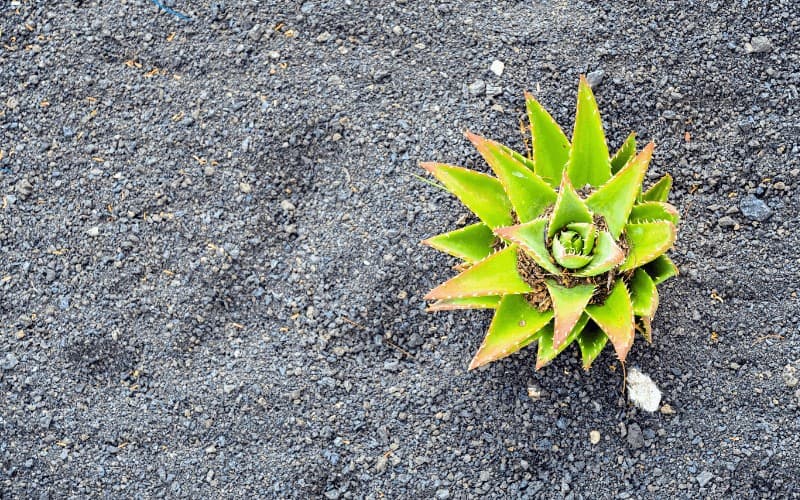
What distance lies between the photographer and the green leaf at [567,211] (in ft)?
5.25

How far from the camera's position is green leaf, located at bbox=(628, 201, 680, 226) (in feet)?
5.61

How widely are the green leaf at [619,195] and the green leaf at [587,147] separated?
0.13 metres

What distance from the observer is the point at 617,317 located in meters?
1.67

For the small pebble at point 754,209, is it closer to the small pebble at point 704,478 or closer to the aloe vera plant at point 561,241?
the aloe vera plant at point 561,241

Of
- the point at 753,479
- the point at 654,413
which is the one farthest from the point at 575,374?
the point at 753,479

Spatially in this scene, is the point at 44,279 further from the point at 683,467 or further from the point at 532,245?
the point at 683,467

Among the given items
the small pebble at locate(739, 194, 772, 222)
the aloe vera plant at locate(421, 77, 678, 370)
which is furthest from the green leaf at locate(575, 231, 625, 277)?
the small pebble at locate(739, 194, 772, 222)

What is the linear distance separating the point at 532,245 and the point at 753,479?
3.07 ft

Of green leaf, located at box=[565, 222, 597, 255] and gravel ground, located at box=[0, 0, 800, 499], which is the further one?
gravel ground, located at box=[0, 0, 800, 499]

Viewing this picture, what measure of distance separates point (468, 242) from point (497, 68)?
0.69m

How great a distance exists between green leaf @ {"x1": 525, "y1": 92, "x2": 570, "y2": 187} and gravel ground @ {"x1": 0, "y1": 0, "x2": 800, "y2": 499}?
16.3 inches

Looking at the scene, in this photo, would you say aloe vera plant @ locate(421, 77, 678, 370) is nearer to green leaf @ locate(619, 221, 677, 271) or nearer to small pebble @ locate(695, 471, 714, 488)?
green leaf @ locate(619, 221, 677, 271)

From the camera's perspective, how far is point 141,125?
2.43 m

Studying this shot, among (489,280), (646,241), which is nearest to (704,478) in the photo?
(646,241)
